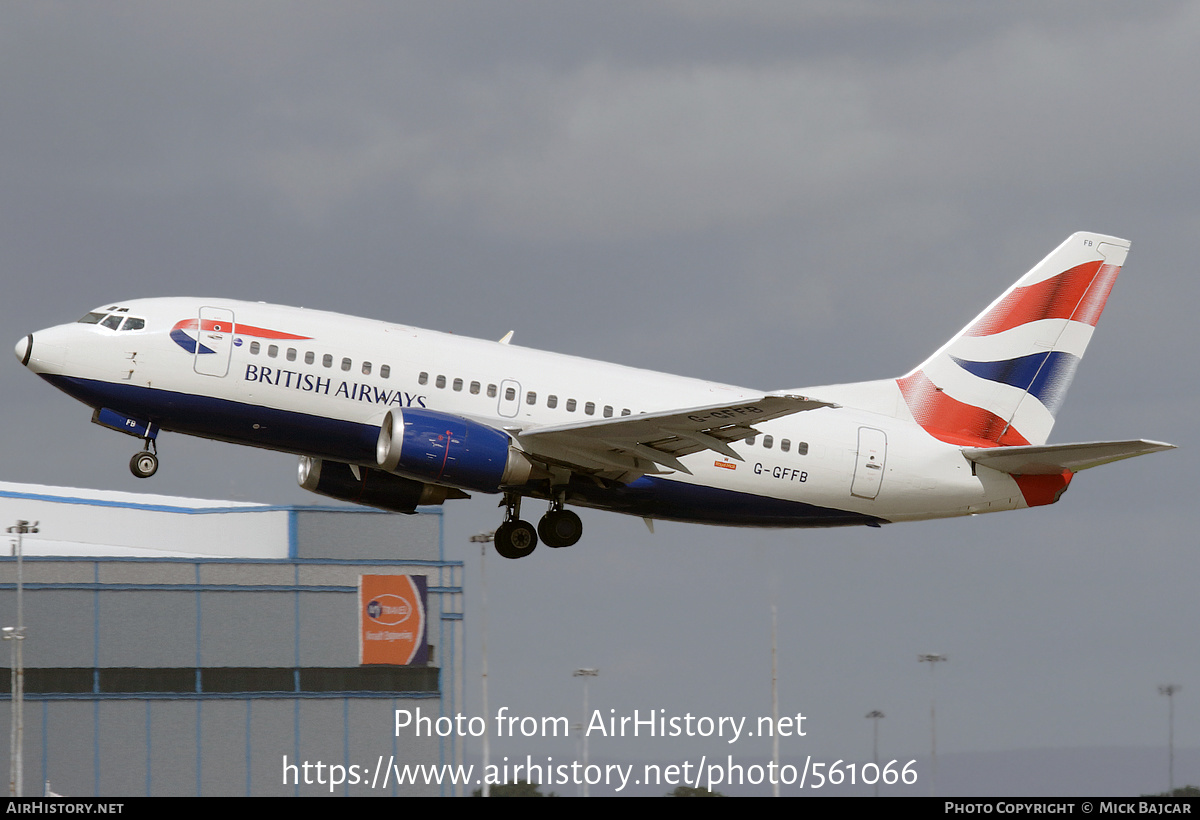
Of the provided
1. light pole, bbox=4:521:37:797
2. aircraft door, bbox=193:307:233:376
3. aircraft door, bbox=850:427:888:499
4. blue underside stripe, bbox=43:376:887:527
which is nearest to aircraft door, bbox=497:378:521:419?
blue underside stripe, bbox=43:376:887:527

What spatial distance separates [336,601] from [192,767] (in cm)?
1019

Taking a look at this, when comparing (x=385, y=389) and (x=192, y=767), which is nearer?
(x=385, y=389)

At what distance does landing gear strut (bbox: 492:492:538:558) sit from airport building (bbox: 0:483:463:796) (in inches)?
1279

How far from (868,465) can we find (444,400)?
38.2ft

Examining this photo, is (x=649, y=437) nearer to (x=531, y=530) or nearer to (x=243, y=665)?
(x=531, y=530)

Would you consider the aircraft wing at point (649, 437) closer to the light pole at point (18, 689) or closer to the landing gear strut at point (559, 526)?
the landing gear strut at point (559, 526)

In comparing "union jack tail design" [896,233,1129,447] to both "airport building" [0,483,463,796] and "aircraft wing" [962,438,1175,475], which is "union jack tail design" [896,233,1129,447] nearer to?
"aircraft wing" [962,438,1175,475]

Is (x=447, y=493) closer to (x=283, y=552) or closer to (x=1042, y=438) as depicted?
(x=1042, y=438)

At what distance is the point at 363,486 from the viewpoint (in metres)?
43.1

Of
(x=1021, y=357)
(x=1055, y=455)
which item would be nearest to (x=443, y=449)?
(x=1055, y=455)

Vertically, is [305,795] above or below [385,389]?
below

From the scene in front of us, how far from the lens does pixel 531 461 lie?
1580 inches
